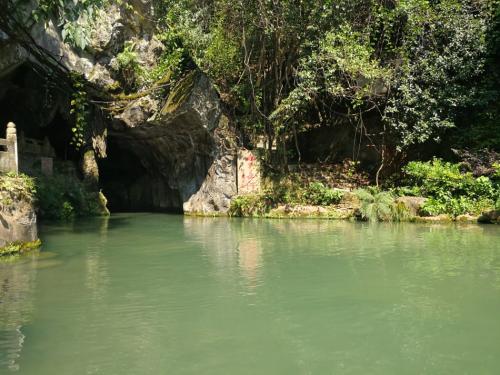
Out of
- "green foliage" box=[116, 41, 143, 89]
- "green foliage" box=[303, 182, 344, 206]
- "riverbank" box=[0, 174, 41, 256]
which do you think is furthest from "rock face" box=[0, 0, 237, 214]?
"riverbank" box=[0, 174, 41, 256]

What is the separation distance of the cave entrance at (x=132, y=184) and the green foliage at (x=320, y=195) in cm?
739

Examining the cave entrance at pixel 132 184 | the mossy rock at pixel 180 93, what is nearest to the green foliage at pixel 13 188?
the mossy rock at pixel 180 93

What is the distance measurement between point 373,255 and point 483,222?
6762 mm

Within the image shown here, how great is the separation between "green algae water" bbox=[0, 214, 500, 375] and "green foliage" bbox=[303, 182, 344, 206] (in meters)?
6.56

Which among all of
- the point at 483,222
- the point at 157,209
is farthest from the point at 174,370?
the point at 157,209

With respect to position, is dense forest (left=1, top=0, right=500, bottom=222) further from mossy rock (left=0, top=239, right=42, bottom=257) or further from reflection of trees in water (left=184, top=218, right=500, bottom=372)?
mossy rock (left=0, top=239, right=42, bottom=257)

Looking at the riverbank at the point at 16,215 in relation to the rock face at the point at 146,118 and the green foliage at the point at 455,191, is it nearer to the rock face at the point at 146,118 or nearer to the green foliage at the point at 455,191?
the rock face at the point at 146,118

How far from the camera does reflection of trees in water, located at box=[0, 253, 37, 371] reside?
459 centimetres

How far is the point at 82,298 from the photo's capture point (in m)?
6.51

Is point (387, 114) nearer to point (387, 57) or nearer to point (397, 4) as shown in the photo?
point (387, 57)

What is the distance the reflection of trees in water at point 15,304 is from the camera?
4.59 meters

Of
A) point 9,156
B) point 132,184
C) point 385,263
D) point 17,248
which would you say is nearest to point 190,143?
point 132,184

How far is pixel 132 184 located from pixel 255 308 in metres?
23.6

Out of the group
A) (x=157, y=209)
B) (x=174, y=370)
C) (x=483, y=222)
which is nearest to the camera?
(x=174, y=370)
